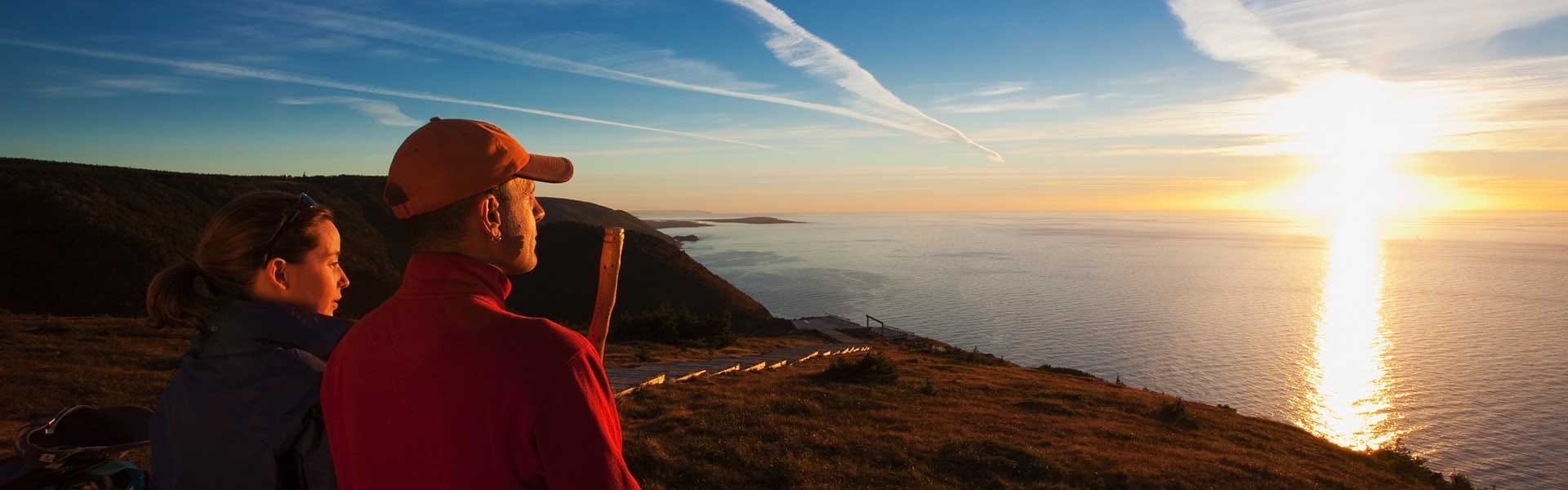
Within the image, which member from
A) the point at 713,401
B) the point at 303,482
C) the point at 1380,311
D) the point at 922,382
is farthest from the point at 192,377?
the point at 1380,311

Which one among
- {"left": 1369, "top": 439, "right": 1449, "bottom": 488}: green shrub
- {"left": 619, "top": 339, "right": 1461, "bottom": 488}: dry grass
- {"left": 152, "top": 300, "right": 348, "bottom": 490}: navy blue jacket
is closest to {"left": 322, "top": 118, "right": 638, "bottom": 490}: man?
{"left": 152, "top": 300, "right": 348, "bottom": 490}: navy blue jacket

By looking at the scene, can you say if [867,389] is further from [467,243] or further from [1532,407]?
[1532,407]


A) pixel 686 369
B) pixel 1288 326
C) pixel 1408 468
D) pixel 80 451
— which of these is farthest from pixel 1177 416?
pixel 1288 326

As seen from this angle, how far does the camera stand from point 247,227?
7.58ft

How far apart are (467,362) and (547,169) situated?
0.58m

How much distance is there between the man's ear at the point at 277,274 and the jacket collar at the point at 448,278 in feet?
3.85

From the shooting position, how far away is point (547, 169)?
1.75 meters

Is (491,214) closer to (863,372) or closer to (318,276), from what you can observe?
(318,276)

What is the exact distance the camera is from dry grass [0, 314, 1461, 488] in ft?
30.9

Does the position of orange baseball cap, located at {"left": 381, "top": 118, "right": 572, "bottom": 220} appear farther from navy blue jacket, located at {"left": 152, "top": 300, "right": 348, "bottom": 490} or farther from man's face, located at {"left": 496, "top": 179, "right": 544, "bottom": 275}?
navy blue jacket, located at {"left": 152, "top": 300, "right": 348, "bottom": 490}

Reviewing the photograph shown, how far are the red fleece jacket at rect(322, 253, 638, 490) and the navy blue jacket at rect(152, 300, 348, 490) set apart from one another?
64 cm

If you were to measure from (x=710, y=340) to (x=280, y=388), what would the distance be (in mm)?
25848

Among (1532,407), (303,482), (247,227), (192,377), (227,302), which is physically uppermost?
(247,227)

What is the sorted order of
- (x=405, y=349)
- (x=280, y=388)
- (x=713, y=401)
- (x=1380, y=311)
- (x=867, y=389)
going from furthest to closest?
(x=1380, y=311)
(x=867, y=389)
(x=713, y=401)
(x=280, y=388)
(x=405, y=349)
